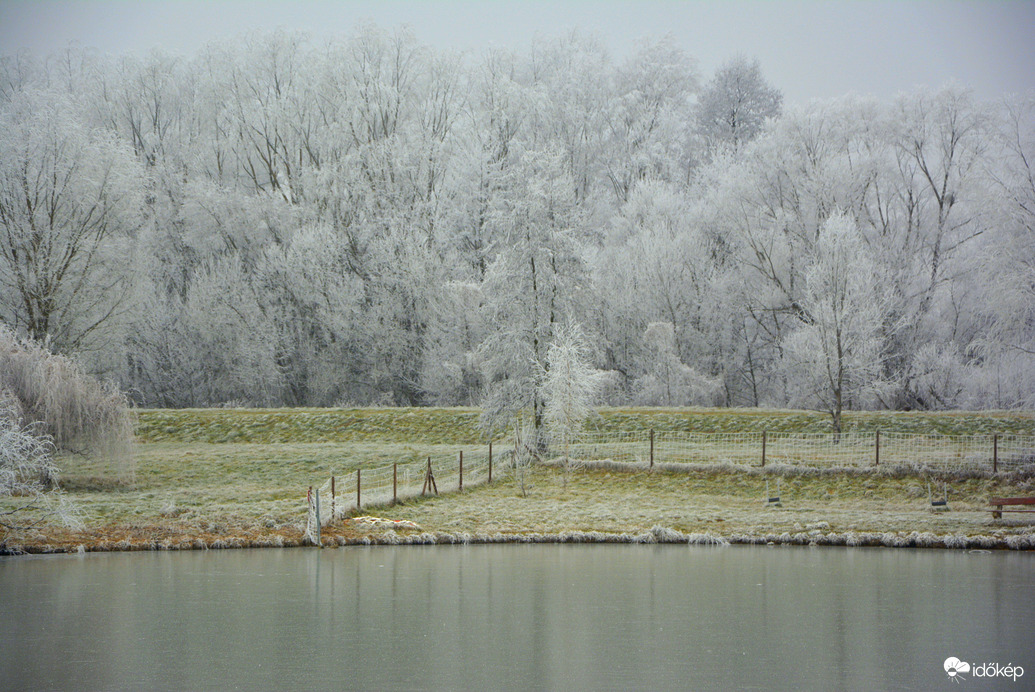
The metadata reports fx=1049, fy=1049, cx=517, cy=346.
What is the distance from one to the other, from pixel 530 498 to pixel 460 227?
2553cm

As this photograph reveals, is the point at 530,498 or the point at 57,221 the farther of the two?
the point at 57,221

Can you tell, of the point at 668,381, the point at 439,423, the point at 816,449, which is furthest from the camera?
the point at 668,381

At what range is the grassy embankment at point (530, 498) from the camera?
2292 cm

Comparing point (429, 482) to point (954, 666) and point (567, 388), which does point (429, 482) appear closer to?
point (567, 388)

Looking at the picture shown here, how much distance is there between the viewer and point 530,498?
28.3 metres

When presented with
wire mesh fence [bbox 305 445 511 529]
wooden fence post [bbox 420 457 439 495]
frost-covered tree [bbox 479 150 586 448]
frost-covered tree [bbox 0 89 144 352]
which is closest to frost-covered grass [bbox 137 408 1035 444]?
wire mesh fence [bbox 305 445 511 529]

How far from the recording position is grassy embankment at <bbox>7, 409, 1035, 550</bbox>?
902 inches

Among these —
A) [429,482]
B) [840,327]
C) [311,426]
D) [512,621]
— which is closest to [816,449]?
[840,327]

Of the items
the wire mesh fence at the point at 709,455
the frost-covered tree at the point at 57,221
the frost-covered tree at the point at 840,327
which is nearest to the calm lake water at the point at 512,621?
the wire mesh fence at the point at 709,455

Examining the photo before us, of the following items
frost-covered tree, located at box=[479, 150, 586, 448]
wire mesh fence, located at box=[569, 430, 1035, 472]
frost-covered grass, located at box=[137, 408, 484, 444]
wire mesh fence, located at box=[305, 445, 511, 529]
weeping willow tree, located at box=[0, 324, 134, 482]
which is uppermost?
frost-covered tree, located at box=[479, 150, 586, 448]

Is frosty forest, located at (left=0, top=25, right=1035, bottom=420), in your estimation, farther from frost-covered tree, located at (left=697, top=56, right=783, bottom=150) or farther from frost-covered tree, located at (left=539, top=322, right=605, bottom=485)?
frost-covered tree, located at (left=539, top=322, right=605, bottom=485)

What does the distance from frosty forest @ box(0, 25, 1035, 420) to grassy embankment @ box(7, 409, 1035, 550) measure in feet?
14.5

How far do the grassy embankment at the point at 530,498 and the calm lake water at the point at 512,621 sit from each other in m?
1.80

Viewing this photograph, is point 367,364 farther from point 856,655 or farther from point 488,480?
point 856,655
